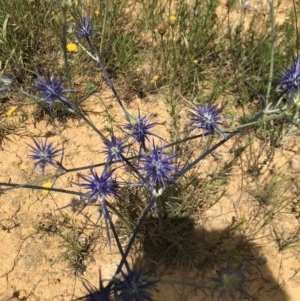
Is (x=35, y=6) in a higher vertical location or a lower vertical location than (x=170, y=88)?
higher

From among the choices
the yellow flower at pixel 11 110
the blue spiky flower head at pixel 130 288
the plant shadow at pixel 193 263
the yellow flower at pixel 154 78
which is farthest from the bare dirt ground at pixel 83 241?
the blue spiky flower head at pixel 130 288

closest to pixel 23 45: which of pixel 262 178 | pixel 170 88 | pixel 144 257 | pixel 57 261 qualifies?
pixel 170 88

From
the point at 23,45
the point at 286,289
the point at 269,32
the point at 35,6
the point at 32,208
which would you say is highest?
the point at 35,6

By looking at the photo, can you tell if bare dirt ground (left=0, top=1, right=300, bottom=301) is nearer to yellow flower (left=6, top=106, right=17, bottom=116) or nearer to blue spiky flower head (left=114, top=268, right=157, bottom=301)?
yellow flower (left=6, top=106, right=17, bottom=116)

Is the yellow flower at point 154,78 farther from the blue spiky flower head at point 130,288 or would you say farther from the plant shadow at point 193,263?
the blue spiky flower head at point 130,288

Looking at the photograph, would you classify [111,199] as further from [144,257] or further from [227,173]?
[227,173]

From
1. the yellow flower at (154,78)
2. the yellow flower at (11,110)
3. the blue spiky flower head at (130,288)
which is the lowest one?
the blue spiky flower head at (130,288)

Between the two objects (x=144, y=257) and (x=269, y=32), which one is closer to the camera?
(x=144, y=257)

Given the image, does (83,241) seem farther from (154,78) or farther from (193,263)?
(154,78)
